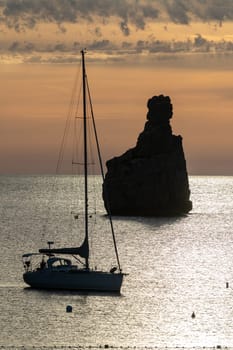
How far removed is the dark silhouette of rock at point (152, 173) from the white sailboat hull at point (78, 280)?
83.7m

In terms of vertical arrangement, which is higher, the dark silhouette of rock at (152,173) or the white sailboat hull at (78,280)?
the white sailboat hull at (78,280)

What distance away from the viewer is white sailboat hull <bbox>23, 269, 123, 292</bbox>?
90312mm

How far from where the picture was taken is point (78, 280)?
3563 inches

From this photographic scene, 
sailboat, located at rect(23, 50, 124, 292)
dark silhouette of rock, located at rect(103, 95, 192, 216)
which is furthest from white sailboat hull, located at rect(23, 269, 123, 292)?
dark silhouette of rock, located at rect(103, 95, 192, 216)

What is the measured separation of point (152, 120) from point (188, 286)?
8618 centimetres

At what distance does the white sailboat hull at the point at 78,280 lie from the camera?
9031 centimetres

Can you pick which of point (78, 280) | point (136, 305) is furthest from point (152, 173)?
point (136, 305)

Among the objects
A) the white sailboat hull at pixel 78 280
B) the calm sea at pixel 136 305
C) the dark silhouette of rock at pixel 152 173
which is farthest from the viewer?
the dark silhouette of rock at pixel 152 173

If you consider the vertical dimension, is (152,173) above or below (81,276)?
below

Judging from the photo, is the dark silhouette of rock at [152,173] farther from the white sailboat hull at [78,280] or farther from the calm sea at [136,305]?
the white sailboat hull at [78,280]

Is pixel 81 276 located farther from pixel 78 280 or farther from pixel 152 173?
pixel 152 173

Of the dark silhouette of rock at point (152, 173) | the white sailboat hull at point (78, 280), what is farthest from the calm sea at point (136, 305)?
the dark silhouette of rock at point (152, 173)

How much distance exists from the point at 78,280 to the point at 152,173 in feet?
285

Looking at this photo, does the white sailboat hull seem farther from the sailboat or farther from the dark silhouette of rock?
the dark silhouette of rock
